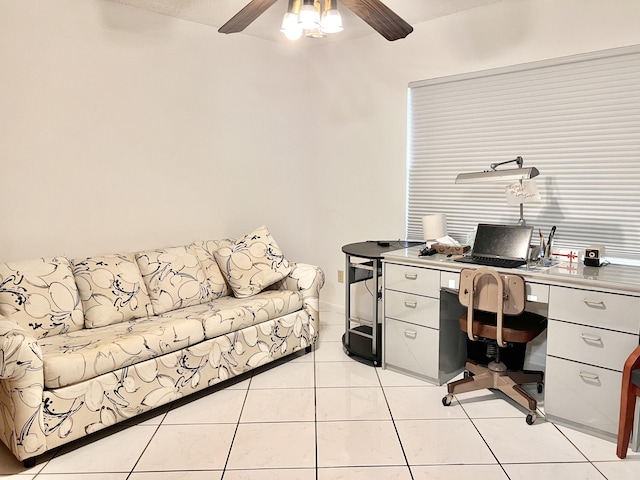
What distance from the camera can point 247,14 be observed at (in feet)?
7.63

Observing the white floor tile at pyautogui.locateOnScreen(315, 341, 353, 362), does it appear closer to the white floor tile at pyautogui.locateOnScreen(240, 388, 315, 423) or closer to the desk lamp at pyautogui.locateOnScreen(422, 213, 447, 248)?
the white floor tile at pyautogui.locateOnScreen(240, 388, 315, 423)

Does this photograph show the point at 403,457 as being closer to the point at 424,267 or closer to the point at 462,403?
the point at 462,403

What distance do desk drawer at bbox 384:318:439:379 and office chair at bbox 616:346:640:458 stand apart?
1.02 metres

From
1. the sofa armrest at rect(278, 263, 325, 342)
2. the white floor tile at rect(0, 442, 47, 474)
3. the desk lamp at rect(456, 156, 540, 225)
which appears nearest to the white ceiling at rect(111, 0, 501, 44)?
the desk lamp at rect(456, 156, 540, 225)

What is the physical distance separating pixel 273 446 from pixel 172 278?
136 cm

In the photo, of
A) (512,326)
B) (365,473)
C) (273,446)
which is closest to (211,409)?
(273,446)

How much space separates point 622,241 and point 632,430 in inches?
43.3

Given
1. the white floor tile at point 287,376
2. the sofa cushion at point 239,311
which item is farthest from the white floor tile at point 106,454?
the white floor tile at point 287,376

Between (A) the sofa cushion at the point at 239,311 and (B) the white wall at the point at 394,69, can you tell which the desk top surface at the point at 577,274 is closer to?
(A) the sofa cushion at the point at 239,311

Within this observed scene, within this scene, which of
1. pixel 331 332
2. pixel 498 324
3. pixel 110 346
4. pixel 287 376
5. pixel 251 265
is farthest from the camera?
pixel 331 332

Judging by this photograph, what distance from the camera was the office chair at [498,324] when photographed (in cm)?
248

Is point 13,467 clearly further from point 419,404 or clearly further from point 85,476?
point 419,404

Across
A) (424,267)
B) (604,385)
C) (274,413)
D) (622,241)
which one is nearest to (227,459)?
(274,413)

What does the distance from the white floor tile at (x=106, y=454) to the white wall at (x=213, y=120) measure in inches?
48.2
